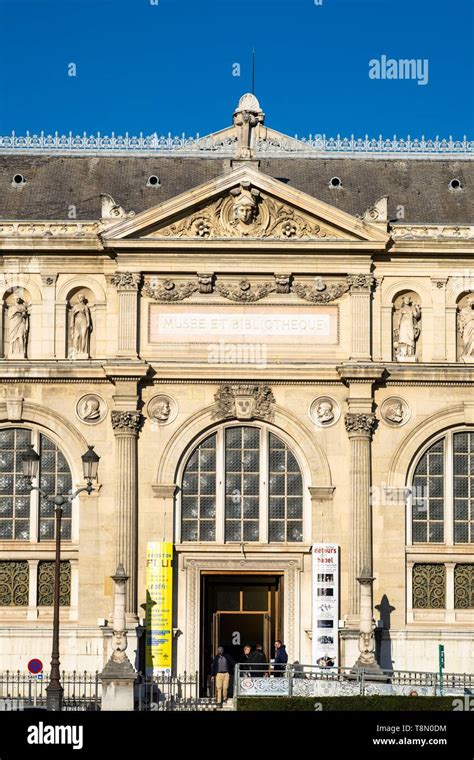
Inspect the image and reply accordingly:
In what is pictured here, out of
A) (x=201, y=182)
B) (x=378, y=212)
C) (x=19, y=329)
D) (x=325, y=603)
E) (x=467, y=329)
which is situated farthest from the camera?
(x=201, y=182)

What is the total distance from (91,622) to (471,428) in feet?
42.0

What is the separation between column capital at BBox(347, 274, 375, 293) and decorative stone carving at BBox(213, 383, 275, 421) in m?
4.01

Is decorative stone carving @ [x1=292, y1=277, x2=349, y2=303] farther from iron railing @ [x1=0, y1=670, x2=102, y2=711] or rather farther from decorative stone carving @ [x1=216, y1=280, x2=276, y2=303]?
iron railing @ [x1=0, y1=670, x2=102, y2=711]

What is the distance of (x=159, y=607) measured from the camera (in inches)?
2101

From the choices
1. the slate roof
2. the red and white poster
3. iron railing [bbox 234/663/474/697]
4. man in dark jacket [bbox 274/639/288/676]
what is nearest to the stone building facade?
A: the red and white poster

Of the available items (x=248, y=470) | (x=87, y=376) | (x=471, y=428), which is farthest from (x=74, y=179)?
(x=471, y=428)

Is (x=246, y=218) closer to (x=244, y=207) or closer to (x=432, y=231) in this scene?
(x=244, y=207)

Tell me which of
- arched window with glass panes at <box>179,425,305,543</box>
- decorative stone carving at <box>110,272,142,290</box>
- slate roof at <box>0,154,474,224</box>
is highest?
slate roof at <box>0,154,474,224</box>

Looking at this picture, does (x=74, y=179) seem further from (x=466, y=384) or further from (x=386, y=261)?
(x=466, y=384)

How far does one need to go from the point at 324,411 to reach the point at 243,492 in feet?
11.3

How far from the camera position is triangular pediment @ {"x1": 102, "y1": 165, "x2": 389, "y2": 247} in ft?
179

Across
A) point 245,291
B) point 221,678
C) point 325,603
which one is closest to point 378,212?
point 245,291

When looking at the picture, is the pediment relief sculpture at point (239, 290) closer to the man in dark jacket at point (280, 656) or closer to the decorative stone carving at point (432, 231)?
the decorative stone carving at point (432, 231)

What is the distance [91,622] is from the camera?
176 ft
